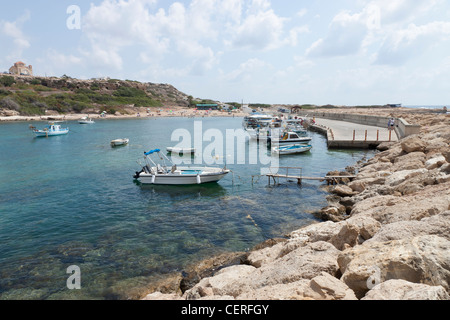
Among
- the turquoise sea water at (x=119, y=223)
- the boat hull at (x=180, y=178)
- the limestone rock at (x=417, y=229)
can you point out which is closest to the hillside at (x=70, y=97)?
Result: the turquoise sea water at (x=119, y=223)

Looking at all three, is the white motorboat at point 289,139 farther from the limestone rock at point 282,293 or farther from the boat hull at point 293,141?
the limestone rock at point 282,293

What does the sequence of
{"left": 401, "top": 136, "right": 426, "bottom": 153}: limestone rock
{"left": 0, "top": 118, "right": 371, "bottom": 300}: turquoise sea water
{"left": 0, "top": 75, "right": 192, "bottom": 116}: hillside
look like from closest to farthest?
{"left": 0, "top": 118, "right": 371, "bottom": 300}: turquoise sea water < {"left": 401, "top": 136, "right": 426, "bottom": 153}: limestone rock < {"left": 0, "top": 75, "right": 192, "bottom": 116}: hillside

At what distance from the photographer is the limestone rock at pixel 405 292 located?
4699 millimetres

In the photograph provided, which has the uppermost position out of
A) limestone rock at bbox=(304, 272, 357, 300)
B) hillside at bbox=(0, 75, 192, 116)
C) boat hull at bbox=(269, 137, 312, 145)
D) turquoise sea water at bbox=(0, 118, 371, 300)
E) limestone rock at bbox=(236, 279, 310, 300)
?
hillside at bbox=(0, 75, 192, 116)

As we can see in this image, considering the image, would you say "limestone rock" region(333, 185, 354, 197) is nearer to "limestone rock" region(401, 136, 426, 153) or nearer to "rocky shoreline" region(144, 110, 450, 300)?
"rocky shoreline" region(144, 110, 450, 300)

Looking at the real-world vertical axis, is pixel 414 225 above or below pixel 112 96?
below

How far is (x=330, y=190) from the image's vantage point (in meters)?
21.0

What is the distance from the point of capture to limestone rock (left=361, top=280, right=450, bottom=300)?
15.4 ft

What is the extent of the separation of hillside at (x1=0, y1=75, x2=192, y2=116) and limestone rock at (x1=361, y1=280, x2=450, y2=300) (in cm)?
11755

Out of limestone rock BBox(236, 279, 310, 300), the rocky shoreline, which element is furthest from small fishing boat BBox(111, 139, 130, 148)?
limestone rock BBox(236, 279, 310, 300)

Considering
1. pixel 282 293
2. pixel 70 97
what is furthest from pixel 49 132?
pixel 70 97

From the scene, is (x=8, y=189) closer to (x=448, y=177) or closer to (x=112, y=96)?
(x=448, y=177)

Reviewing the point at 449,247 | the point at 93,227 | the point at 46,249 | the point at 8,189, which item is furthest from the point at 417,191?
the point at 8,189

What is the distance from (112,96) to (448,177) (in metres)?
150
